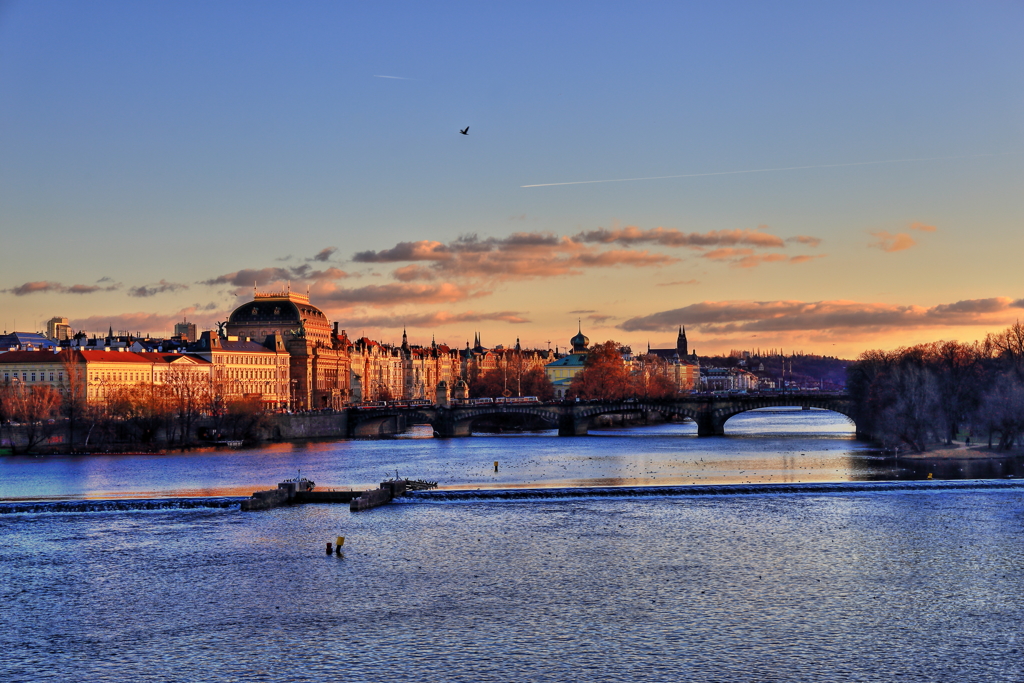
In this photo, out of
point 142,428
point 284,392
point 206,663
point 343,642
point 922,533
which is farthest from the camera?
point 284,392

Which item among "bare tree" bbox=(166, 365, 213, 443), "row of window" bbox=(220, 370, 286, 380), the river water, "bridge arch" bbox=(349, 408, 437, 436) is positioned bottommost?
the river water

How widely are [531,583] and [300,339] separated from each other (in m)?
134

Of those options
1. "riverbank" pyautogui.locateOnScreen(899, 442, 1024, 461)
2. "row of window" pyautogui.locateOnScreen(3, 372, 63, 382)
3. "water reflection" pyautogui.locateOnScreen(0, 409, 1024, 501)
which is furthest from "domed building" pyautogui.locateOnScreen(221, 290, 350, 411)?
"riverbank" pyautogui.locateOnScreen(899, 442, 1024, 461)

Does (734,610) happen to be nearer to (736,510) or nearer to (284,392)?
(736,510)

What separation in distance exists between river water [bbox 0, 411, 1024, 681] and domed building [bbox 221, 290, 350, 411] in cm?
10491

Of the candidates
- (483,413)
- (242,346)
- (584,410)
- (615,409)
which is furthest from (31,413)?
(242,346)

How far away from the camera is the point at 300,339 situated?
162 m

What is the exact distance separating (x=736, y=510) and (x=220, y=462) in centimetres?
4015

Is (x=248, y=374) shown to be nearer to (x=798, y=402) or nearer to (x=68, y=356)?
(x=68, y=356)

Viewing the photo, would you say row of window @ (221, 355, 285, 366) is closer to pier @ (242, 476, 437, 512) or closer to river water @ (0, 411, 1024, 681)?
river water @ (0, 411, 1024, 681)

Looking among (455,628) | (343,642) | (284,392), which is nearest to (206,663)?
(343,642)

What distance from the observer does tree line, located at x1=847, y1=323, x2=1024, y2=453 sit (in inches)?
2832

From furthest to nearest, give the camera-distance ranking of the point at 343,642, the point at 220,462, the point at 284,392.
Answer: the point at 284,392 → the point at 220,462 → the point at 343,642

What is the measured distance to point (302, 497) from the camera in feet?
164
